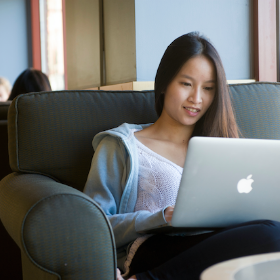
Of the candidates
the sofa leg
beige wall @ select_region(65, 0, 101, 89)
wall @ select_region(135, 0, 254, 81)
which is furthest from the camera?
beige wall @ select_region(65, 0, 101, 89)

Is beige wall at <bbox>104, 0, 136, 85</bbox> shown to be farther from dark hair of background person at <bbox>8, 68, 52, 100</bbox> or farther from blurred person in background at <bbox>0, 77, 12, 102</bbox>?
blurred person in background at <bbox>0, 77, 12, 102</bbox>

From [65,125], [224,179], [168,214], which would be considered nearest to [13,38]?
[65,125]

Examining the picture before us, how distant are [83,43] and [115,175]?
2195 mm

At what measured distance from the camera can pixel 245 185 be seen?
0.88 m

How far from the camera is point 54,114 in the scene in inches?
55.3

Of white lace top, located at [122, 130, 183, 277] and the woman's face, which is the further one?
the woman's face

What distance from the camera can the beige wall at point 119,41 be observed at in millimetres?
2160

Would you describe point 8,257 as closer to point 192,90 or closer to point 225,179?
point 192,90

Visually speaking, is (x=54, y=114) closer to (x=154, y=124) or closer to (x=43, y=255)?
(x=154, y=124)

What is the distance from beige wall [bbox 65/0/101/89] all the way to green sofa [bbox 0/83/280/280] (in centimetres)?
148

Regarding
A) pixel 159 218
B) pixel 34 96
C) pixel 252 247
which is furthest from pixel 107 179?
pixel 252 247

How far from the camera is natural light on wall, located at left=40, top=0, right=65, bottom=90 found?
5.60 metres

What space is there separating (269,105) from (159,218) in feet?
2.75

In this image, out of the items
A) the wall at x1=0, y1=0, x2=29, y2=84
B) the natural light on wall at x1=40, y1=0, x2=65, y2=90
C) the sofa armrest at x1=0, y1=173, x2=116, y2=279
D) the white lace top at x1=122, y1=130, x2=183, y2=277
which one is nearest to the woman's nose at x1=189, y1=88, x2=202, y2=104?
the white lace top at x1=122, y1=130, x2=183, y2=277
